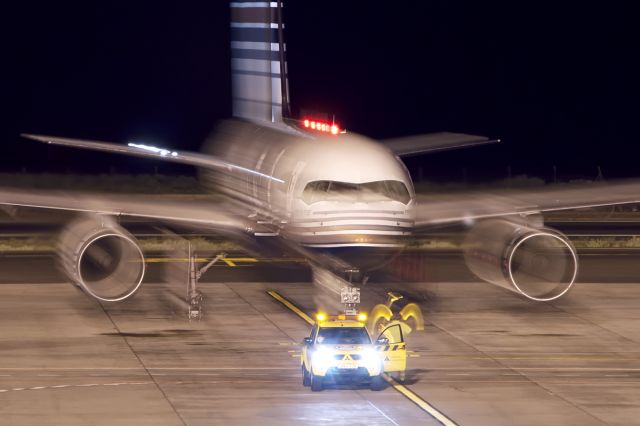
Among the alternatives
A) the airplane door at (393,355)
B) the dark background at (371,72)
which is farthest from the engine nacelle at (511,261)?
the dark background at (371,72)

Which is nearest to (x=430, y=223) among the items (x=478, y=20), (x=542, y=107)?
(x=542, y=107)

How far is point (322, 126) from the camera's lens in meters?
36.2

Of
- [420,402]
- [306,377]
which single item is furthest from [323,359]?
[420,402]

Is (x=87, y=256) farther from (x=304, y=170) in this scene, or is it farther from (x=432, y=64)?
(x=432, y=64)

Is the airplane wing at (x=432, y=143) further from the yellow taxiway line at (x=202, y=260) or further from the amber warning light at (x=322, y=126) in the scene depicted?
the yellow taxiway line at (x=202, y=260)

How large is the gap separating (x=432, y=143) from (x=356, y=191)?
12.6 meters

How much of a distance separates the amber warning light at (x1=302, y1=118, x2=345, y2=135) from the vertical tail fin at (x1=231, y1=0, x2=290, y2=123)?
5.42 metres

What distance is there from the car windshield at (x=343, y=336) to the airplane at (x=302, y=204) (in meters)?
4.20

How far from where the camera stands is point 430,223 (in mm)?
35062

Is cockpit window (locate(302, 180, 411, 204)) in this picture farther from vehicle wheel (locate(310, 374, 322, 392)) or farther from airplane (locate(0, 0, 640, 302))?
vehicle wheel (locate(310, 374, 322, 392))

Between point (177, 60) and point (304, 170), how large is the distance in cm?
9207

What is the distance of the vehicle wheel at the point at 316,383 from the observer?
24047mm

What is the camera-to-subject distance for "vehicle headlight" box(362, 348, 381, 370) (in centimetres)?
2402

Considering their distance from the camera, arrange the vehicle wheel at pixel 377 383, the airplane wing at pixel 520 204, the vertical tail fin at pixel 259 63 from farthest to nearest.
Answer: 1. the vertical tail fin at pixel 259 63
2. the airplane wing at pixel 520 204
3. the vehicle wheel at pixel 377 383
